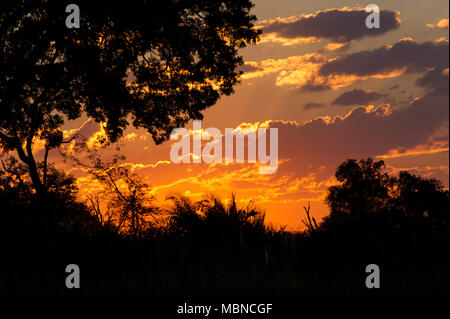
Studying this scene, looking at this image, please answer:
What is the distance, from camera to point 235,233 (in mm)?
14969

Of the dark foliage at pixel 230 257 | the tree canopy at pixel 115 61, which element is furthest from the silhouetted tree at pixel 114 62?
the dark foliage at pixel 230 257

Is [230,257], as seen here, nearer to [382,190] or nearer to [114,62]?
[114,62]

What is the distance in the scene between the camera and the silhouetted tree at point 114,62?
18.2 m

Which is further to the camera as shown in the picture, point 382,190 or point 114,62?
point 382,190

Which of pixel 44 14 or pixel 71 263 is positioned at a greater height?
pixel 44 14

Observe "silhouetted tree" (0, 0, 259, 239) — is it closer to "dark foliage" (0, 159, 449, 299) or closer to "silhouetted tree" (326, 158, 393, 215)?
"dark foliage" (0, 159, 449, 299)

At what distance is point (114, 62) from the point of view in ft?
65.0

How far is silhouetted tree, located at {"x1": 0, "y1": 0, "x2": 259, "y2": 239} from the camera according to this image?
18.2 m

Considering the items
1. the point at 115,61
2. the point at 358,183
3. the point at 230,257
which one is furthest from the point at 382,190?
the point at 230,257
